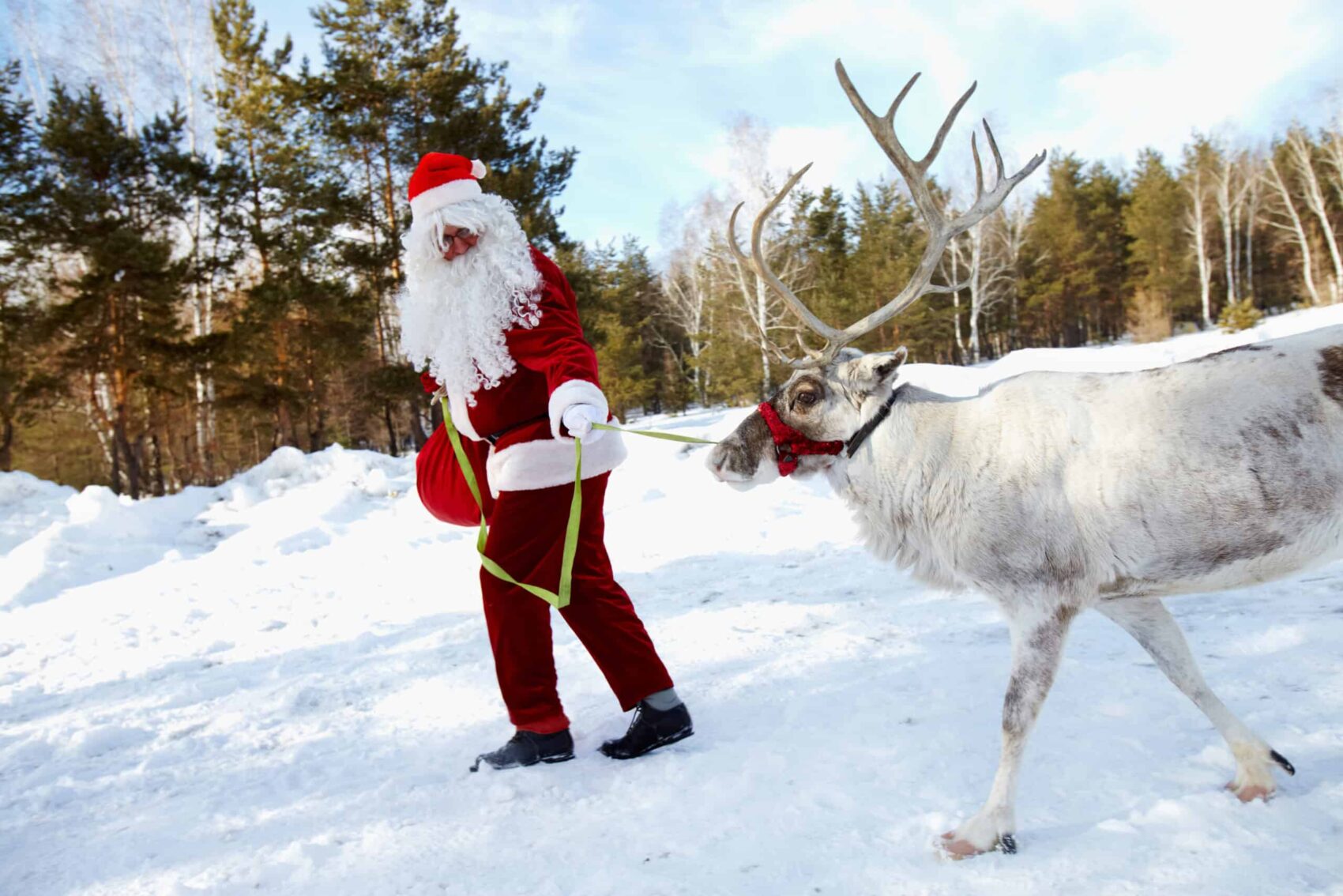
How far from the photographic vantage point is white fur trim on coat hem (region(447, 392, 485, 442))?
313cm

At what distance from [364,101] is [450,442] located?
1863 cm

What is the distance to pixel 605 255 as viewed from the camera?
42906 millimetres

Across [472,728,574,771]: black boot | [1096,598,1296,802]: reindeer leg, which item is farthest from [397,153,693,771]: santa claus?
[1096,598,1296,802]: reindeer leg

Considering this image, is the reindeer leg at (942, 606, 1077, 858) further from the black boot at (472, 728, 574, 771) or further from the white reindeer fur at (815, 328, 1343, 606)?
the black boot at (472, 728, 574, 771)

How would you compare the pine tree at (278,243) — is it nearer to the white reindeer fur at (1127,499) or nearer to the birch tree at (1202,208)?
the white reindeer fur at (1127,499)

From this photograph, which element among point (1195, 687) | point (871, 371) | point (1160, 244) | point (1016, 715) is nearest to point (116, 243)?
point (871, 371)

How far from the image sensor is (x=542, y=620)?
306 centimetres

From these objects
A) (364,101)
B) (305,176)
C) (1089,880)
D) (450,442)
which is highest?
(364,101)

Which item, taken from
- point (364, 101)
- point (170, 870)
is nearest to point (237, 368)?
point (364, 101)

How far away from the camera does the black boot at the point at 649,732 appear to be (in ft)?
9.62

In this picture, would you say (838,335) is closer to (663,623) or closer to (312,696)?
(663,623)

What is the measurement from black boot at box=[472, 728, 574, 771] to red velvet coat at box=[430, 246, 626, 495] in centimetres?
94

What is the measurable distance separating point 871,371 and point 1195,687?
1.40 m

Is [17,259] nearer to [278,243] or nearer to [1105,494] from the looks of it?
[278,243]
